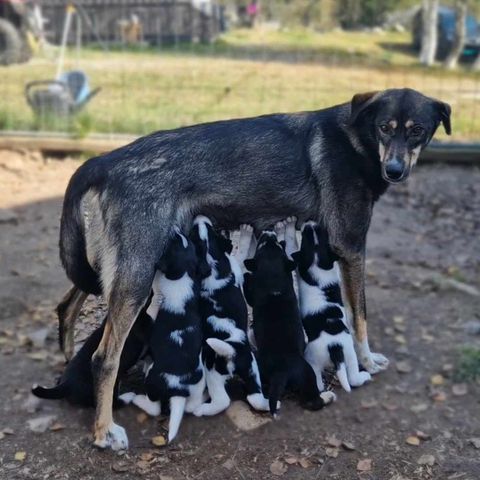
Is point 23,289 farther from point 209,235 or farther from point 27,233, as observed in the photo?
point 209,235

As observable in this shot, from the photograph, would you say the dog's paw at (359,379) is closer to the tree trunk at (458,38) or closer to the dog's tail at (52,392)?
the dog's tail at (52,392)

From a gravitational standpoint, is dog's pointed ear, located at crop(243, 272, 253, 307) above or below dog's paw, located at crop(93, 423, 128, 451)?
above

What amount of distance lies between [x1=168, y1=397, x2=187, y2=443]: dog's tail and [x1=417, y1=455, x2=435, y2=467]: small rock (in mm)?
1245

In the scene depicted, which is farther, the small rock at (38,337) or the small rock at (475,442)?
the small rock at (38,337)

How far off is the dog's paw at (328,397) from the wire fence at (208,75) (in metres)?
5.11

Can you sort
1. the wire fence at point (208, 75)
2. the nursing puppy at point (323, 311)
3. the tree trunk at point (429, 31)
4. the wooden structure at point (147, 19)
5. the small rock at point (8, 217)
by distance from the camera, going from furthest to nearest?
the tree trunk at point (429, 31), the wooden structure at point (147, 19), the wire fence at point (208, 75), the small rock at point (8, 217), the nursing puppy at point (323, 311)

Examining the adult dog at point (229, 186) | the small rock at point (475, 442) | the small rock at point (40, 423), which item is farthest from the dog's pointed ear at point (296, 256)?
the small rock at point (40, 423)

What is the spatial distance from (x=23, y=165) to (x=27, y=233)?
180 cm

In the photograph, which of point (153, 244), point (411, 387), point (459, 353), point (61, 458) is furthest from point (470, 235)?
point (61, 458)

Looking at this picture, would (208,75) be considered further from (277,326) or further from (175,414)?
(175,414)

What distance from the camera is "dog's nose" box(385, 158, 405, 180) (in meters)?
3.79

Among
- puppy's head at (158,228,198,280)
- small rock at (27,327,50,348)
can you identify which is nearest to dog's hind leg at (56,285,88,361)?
small rock at (27,327,50,348)

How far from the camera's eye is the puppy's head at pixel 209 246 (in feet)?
13.0

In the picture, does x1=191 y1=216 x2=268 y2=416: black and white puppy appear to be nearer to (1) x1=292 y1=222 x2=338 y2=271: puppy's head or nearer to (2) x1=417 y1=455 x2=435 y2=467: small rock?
(1) x1=292 y1=222 x2=338 y2=271: puppy's head
